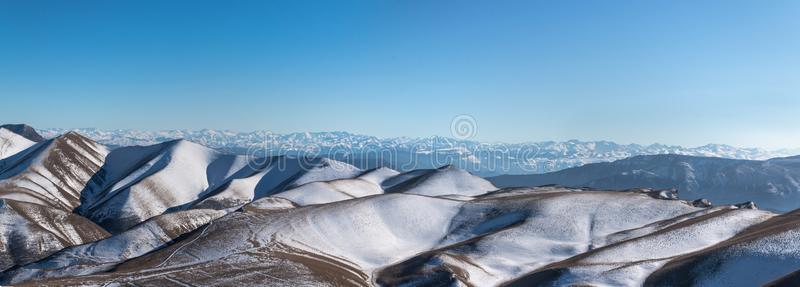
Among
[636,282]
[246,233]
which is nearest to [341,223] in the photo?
[246,233]

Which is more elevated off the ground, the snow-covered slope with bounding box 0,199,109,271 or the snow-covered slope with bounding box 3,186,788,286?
the snow-covered slope with bounding box 3,186,788,286

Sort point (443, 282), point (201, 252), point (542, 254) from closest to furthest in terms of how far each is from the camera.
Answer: point (443, 282) < point (201, 252) < point (542, 254)

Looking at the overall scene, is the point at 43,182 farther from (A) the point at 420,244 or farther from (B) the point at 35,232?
(A) the point at 420,244

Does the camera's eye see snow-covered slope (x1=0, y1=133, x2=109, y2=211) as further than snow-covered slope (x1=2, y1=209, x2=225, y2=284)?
Yes

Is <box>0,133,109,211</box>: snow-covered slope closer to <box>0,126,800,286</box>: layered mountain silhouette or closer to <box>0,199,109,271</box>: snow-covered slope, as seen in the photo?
<box>0,126,800,286</box>: layered mountain silhouette

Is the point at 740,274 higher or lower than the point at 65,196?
higher

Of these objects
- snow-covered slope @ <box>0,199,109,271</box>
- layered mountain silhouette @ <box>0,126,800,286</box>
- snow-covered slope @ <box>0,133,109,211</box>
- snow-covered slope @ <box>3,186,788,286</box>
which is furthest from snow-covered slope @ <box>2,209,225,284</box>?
snow-covered slope @ <box>0,133,109,211</box>

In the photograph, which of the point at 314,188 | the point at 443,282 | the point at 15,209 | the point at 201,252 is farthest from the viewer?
the point at 314,188

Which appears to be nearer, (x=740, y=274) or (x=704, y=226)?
(x=740, y=274)

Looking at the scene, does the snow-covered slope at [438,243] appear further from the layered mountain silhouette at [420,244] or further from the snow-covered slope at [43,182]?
the snow-covered slope at [43,182]

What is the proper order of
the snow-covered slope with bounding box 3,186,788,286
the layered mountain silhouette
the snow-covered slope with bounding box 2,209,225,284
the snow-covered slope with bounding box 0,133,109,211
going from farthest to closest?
the snow-covered slope with bounding box 0,133,109,211 → the snow-covered slope with bounding box 2,209,225,284 → the snow-covered slope with bounding box 3,186,788,286 → the layered mountain silhouette

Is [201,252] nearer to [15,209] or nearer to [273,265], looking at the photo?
[273,265]
